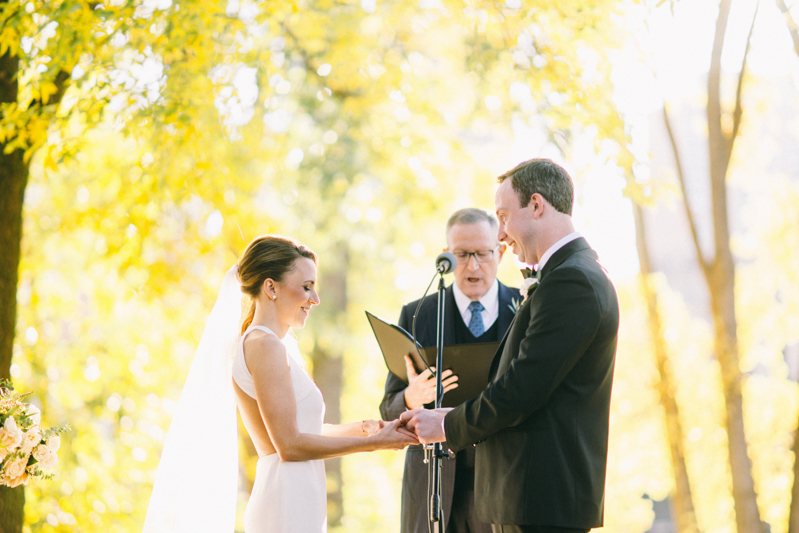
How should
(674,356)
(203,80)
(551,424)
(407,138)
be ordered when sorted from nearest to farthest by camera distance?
(551,424) → (203,80) → (407,138) → (674,356)

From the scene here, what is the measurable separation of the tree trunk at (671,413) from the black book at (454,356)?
6451mm

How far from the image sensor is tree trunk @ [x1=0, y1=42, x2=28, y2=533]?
4.07 meters

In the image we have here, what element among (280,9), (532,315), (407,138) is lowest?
(532,315)

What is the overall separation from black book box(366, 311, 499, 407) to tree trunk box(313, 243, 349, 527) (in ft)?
25.5

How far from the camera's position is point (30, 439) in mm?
3004

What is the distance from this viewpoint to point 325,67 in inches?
333

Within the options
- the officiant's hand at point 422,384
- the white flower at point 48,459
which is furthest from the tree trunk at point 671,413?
the white flower at point 48,459

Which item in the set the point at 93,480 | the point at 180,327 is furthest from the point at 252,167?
the point at 93,480

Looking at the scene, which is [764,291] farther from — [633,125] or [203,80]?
[203,80]

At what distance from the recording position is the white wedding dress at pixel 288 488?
2941mm

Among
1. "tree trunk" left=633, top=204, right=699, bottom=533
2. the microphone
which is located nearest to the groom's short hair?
the microphone

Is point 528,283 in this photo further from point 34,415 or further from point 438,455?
point 34,415

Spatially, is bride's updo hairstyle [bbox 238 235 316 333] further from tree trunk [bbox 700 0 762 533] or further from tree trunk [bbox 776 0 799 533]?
tree trunk [bbox 700 0 762 533]

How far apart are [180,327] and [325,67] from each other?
360cm
